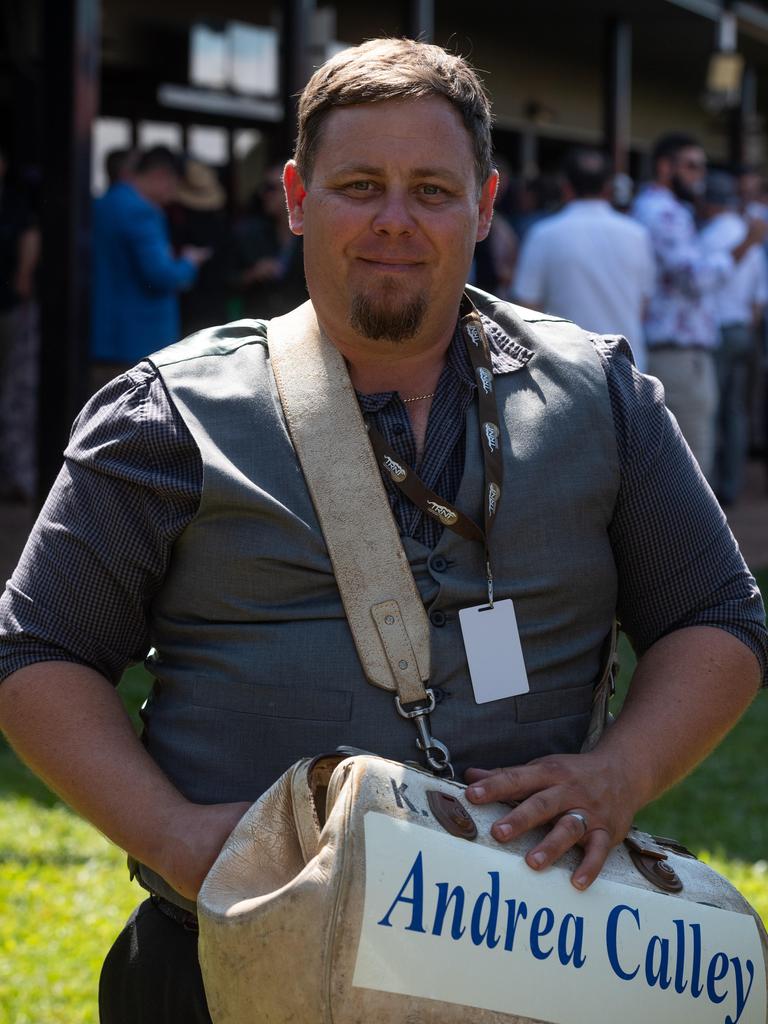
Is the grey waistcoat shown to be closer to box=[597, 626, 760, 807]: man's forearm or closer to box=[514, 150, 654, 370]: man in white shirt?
box=[597, 626, 760, 807]: man's forearm

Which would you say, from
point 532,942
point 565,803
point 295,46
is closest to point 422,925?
point 532,942

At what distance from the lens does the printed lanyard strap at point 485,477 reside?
2.02m

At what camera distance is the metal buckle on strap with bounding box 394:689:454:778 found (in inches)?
76.2

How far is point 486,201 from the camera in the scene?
7.29 ft

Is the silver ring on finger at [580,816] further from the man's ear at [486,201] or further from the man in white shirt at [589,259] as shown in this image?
the man in white shirt at [589,259]

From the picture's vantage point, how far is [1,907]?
3.95 m

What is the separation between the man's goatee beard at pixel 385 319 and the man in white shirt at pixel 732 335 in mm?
7989

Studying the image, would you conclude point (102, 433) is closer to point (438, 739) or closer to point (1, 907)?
point (438, 739)

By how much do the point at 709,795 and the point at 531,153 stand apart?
14194mm

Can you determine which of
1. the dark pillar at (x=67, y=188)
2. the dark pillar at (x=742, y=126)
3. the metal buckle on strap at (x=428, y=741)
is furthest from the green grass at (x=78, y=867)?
the dark pillar at (x=742, y=126)

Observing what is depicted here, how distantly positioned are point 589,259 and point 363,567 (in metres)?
5.71

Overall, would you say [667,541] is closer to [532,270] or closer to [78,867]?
[78,867]

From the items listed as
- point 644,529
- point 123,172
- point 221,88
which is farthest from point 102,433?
Result: point 221,88

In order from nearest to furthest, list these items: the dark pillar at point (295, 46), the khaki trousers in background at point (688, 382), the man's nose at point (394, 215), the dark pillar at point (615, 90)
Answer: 1. the man's nose at point (394, 215)
2. the khaki trousers in background at point (688, 382)
3. the dark pillar at point (295, 46)
4. the dark pillar at point (615, 90)
